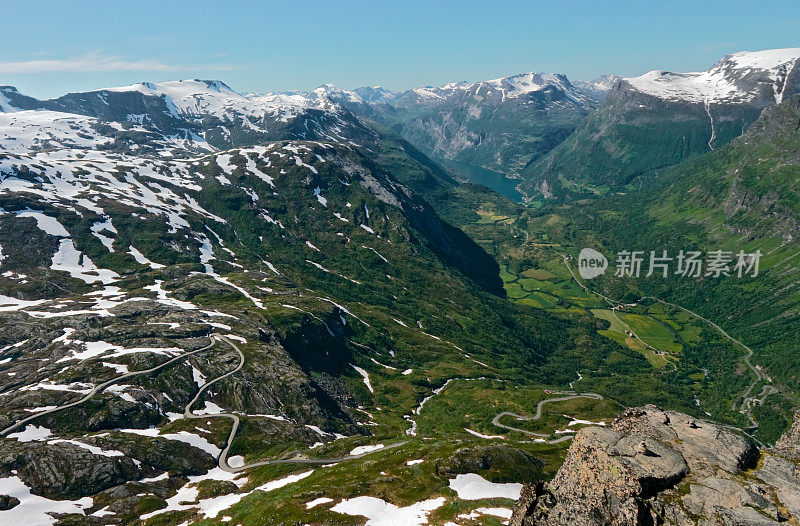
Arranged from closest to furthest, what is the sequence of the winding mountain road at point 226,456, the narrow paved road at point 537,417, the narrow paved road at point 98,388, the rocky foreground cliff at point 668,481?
the rocky foreground cliff at point 668,481, the narrow paved road at point 98,388, the winding mountain road at point 226,456, the narrow paved road at point 537,417

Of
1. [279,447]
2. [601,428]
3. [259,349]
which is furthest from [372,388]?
[601,428]

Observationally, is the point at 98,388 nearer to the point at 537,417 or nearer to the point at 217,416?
the point at 217,416

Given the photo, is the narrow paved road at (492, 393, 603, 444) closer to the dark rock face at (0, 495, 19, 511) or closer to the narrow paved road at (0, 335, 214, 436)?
the narrow paved road at (0, 335, 214, 436)

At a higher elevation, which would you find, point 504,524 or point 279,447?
point 504,524

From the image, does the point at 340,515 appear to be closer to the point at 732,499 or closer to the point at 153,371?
the point at 732,499

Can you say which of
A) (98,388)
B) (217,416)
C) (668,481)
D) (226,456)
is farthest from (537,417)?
(98,388)

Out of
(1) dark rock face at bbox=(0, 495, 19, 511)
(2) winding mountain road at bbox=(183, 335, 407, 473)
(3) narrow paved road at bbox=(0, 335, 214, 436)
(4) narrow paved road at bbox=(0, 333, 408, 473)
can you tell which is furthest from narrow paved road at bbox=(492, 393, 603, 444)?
(1) dark rock face at bbox=(0, 495, 19, 511)

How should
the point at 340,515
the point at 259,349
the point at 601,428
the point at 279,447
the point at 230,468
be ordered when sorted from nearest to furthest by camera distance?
1. the point at 601,428
2. the point at 340,515
3. the point at 230,468
4. the point at 279,447
5. the point at 259,349

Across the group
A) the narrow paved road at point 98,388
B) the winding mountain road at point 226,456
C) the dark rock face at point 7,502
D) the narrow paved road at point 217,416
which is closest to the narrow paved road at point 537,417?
the narrow paved road at point 217,416

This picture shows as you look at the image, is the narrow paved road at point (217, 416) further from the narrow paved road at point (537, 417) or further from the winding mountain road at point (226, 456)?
the narrow paved road at point (537, 417)

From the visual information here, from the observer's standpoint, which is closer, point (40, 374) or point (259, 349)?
point (40, 374)
